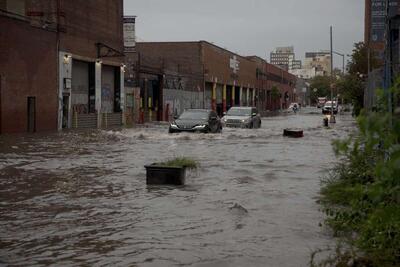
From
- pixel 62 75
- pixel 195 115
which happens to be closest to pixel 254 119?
pixel 195 115

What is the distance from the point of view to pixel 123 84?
49.8 meters

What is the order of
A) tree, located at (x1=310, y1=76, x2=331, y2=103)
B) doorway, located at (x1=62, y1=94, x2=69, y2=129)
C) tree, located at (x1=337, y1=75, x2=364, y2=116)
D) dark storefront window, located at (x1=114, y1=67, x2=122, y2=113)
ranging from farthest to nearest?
tree, located at (x1=310, y1=76, x2=331, y2=103), tree, located at (x1=337, y1=75, x2=364, y2=116), dark storefront window, located at (x1=114, y1=67, x2=122, y2=113), doorway, located at (x1=62, y1=94, x2=69, y2=129)

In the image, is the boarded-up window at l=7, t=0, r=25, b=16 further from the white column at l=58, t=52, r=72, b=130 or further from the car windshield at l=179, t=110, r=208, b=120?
the car windshield at l=179, t=110, r=208, b=120

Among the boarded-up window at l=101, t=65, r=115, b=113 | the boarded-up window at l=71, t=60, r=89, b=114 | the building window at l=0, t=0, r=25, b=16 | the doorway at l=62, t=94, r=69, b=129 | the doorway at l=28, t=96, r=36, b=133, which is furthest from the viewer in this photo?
the boarded-up window at l=101, t=65, r=115, b=113

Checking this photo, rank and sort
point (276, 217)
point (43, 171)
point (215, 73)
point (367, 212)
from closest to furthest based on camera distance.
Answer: point (367, 212) → point (276, 217) → point (43, 171) → point (215, 73)

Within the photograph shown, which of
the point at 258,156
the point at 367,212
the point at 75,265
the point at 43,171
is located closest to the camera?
the point at 75,265

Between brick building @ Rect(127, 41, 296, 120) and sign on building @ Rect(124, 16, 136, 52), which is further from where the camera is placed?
brick building @ Rect(127, 41, 296, 120)

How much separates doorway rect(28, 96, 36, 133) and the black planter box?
74.6ft

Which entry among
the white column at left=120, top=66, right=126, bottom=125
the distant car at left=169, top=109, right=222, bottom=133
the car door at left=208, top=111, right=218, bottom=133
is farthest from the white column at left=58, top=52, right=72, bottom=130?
the car door at left=208, top=111, right=218, bottom=133

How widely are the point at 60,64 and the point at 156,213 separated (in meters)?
29.6

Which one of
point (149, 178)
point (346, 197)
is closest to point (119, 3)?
point (149, 178)

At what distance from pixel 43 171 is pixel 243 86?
8006cm

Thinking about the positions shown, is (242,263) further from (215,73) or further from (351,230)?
(215,73)

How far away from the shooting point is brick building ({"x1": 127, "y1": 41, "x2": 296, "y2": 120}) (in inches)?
2219
